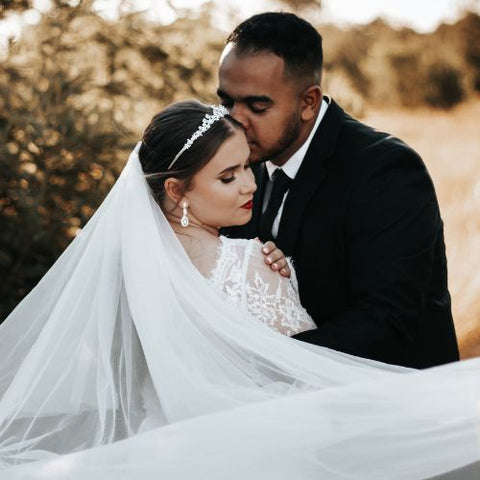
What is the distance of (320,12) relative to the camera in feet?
32.7

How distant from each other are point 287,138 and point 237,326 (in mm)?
1021

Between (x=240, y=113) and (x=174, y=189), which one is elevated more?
(x=240, y=113)

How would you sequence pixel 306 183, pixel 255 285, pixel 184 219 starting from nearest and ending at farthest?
pixel 255 285
pixel 184 219
pixel 306 183

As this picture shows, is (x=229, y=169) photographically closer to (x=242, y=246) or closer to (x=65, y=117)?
(x=242, y=246)

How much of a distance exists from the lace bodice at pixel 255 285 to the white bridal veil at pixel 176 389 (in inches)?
3.4

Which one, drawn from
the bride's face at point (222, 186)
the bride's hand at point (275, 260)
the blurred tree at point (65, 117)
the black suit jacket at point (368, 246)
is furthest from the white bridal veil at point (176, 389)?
the blurred tree at point (65, 117)

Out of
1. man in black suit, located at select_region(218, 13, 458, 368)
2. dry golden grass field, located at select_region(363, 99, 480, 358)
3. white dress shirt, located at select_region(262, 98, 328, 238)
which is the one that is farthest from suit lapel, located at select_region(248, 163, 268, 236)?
dry golden grass field, located at select_region(363, 99, 480, 358)

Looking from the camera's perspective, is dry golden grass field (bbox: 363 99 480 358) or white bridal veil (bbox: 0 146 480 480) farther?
dry golden grass field (bbox: 363 99 480 358)

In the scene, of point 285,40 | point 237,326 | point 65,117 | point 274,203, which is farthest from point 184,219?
point 65,117

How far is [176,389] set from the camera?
2.31 metres

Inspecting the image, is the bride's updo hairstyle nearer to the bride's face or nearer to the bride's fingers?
the bride's face

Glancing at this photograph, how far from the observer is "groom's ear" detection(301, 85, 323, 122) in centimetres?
326

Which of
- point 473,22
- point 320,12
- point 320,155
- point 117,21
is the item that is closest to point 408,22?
point 473,22

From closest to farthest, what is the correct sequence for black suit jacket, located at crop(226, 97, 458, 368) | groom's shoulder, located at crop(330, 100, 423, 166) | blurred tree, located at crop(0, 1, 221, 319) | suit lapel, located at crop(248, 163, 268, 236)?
1. black suit jacket, located at crop(226, 97, 458, 368)
2. groom's shoulder, located at crop(330, 100, 423, 166)
3. suit lapel, located at crop(248, 163, 268, 236)
4. blurred tree, located at crop(0, 1, 221, 319)
